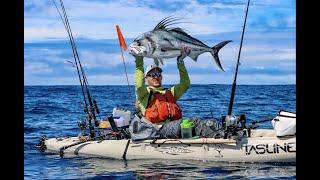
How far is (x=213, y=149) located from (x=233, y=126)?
1.67 feet

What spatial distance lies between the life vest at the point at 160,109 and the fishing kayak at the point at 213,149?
0.45 m

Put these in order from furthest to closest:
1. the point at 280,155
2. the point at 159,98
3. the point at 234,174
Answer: the point at 159,98, the point at 280,155, the point at 234,174

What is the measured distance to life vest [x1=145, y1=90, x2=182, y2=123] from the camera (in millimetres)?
10023

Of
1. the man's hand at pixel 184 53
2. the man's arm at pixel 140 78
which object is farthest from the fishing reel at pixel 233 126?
the man's arm at pixel 140 78

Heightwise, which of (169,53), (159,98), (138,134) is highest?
(169,53)

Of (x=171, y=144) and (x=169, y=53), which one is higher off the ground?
(x=169, y=53)

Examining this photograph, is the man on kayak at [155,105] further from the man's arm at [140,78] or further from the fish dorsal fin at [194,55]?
the fish dorsal fin at [194,55]

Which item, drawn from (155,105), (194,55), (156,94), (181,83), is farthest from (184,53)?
(155,105)

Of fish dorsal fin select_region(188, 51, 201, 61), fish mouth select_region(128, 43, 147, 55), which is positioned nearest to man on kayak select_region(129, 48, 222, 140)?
fish dorsal fin select_region(188, 51, 201, 61)

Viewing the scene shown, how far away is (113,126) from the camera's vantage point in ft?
35.1
